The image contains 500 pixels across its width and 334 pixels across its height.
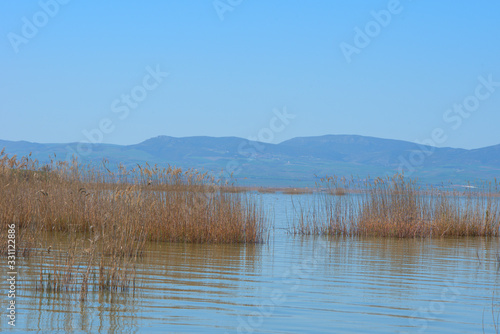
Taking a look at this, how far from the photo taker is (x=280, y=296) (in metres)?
6.48

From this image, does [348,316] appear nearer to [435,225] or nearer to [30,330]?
[30,330]

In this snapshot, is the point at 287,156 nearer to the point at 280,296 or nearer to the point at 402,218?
the point at 402,218

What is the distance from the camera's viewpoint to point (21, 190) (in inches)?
420

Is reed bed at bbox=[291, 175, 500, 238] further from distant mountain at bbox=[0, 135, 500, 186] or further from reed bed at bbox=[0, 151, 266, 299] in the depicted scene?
distant mountain at bbox=[0, 135, 500, 186]

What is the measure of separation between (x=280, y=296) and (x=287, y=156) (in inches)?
6434

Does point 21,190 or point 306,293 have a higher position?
point 21,190

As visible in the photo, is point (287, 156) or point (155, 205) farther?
point (287, 156)

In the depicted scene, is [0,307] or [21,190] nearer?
[0,307]

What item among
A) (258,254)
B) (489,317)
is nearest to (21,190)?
(258,254)

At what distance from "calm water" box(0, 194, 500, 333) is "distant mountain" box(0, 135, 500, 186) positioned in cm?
12746

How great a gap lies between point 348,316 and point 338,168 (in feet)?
508

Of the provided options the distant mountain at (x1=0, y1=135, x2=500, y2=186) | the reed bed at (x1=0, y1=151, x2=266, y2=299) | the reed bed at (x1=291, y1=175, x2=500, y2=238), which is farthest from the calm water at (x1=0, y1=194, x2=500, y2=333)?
the distant mountain at (x1=0, y1=135, x2=500, y2=186)

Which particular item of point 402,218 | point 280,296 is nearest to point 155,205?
point 280,296

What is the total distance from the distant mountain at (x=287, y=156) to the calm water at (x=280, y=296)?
127 m
